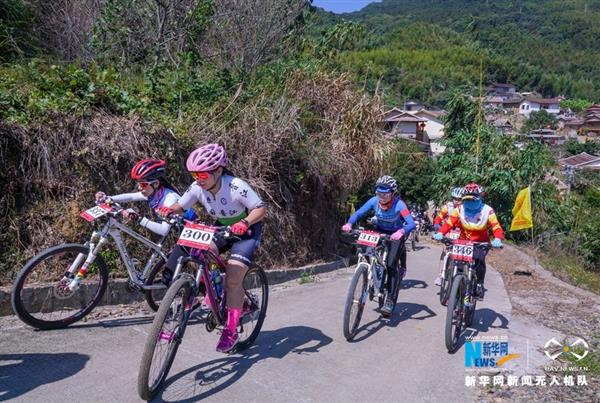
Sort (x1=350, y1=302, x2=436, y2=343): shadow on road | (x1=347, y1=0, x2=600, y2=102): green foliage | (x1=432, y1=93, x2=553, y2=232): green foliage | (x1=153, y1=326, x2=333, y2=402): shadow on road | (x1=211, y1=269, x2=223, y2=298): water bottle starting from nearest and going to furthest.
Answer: (x1=153, y1=326, x2=333, y2=402): shadow on road → (x1=211, y1=269, x2=223, y2=298): water bottle → (x1=350, y1=302, x2=436, y2=343): shadow on road → (x1=432, y1=93, x2=553, y2=232): green foliage → (x1=347, y1=0, x2=600, y2=102): green foliage

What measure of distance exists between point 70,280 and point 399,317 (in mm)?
4418

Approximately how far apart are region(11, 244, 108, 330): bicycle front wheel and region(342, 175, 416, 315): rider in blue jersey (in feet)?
10.1

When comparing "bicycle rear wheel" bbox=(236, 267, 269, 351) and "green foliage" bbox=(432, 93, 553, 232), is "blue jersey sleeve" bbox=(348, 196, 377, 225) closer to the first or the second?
"bicycle rear wheel" bbox=(236, 267, 269, 351)

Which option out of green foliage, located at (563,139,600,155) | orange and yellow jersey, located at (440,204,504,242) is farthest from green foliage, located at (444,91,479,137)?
green foliage, located at (563,139,600,155)

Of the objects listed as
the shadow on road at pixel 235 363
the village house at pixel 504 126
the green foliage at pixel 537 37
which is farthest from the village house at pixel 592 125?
the shadow on road at pixel 235 363

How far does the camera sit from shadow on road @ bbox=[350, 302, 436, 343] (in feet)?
21.9

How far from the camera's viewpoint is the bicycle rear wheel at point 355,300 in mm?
6059

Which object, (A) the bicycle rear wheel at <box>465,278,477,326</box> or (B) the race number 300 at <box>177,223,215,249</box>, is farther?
(A) the bicycle rear wheel at <box>465,278,477,326</box>

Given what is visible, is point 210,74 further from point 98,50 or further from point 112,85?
point 112,85

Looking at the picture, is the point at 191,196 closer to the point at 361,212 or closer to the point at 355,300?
the point at 355,300

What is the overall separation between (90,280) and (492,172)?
16335 mm

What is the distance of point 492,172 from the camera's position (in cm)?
1928

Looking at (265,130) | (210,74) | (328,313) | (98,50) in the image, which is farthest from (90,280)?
(98,50)

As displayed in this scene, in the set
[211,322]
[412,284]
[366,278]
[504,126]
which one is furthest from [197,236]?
[504,126]
